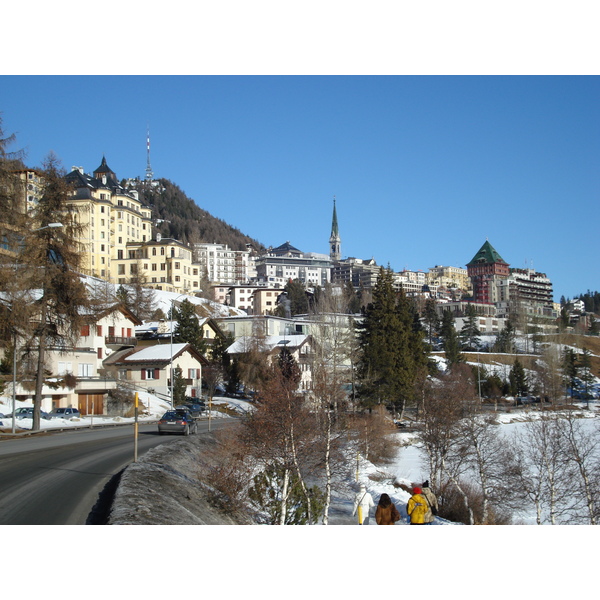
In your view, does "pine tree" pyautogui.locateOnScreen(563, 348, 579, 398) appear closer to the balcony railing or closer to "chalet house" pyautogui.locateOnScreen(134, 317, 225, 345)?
"chalet house" pyautogui.locateOnScreen(134, 317, 225, 345)

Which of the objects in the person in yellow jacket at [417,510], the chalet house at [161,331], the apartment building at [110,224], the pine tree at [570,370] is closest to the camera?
the person in yellow jacket at [417,510]

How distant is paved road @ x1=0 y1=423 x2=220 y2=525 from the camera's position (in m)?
14.0

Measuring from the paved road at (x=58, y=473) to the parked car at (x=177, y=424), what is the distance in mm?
1827

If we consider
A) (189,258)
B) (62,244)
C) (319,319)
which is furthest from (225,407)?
(189,258)

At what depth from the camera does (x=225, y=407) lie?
200ft

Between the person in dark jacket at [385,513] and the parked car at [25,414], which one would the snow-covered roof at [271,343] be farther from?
the person in dark jacket at [385,513]

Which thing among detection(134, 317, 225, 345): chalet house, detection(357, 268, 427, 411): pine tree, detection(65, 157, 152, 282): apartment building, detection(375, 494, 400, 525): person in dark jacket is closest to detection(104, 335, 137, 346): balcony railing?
detection(134, 317, 225, 345): chalet house

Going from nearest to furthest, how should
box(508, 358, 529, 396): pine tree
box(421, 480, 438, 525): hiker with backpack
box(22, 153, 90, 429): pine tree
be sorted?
box(421, 480, 438, 525): hiker with backpack < box(22, 153, 90, 429): pine tree < box(508, 358, 529, 396): pine tree

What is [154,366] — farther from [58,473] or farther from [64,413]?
[58,473]

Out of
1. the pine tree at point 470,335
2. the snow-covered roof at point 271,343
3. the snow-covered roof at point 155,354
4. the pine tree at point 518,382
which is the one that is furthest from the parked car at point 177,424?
the pine tree at point 470,335

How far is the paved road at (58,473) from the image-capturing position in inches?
552

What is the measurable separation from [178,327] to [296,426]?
182 feet

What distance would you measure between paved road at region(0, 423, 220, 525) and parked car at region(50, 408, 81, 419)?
1404 cm
